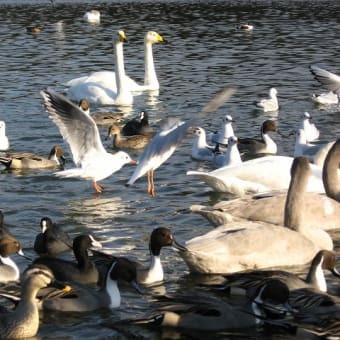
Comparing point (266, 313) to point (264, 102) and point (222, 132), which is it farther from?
point (264, 102)

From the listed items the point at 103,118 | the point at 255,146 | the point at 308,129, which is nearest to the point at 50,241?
the point at 255,146

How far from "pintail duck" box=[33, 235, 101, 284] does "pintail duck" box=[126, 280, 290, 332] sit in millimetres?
1432

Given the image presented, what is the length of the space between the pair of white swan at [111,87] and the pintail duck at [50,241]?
11389mm

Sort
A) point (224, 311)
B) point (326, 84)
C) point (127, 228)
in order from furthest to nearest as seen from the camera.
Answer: point (326, 84) → point (127, 228) → point (224, 311)

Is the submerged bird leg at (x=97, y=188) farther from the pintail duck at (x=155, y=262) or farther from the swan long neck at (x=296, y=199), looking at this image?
the pintail duck at (x=155, y=262)

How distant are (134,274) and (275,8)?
38914 millimetres

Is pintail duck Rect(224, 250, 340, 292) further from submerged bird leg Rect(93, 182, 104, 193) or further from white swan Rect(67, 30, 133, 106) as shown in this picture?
white swan Rect(67, 30, 133, 106)

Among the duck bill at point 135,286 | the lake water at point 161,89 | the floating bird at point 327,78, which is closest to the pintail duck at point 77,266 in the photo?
the lake water at point 161,89

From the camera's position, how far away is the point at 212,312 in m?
9.03

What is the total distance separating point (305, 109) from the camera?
21.8 meters

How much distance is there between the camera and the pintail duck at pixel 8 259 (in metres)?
10.4

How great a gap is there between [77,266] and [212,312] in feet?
6.57

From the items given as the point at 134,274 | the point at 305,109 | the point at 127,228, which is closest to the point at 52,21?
the point at 305,109

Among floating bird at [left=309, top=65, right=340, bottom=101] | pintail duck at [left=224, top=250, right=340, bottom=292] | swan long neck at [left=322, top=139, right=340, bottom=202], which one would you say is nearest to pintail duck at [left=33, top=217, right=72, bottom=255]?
pintail duck at [left=224, top=250, right=340, bottom=292]
